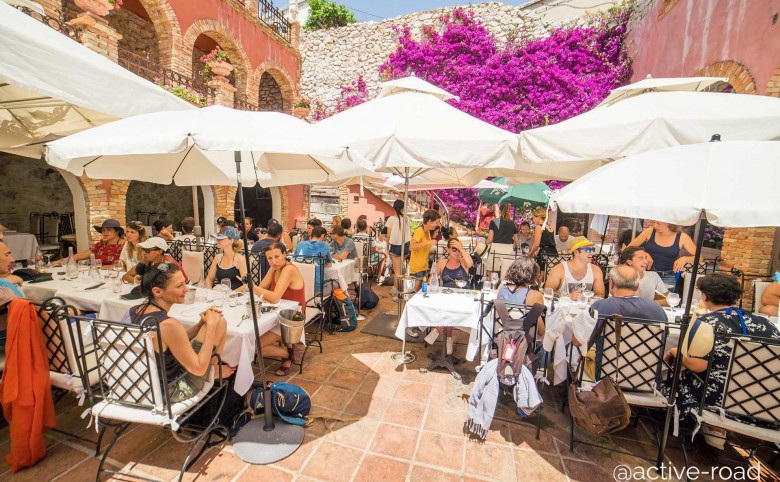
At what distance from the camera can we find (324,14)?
25.5m

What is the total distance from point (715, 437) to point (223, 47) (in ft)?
47.5

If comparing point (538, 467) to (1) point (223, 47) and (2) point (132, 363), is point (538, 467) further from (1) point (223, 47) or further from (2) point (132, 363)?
(1) point (223, 47)

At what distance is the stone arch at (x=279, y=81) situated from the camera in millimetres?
12594

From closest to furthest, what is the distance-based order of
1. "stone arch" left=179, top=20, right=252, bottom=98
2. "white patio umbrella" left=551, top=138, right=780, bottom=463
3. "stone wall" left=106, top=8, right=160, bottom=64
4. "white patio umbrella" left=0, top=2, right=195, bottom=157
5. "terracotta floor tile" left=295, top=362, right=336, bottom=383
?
"white patio umbrella" left=551, top=138, right=780, bottom=463 → "white patio umbrella" left=0, top=2, right=195, bottom=157 → "terracotta floor tile" left=295, top=362, right=336, bottom=383 → "stone arch" left=179, top=20, right=252, bottom=98 → "stone wall" left=106, top=8, right=160, bottom=64

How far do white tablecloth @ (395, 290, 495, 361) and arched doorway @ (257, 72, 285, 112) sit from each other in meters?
14.8

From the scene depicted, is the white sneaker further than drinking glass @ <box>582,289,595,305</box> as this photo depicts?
No

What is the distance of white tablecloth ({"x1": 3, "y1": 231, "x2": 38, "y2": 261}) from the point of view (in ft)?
23.9

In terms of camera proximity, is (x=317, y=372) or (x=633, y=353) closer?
(x=633, y=353)

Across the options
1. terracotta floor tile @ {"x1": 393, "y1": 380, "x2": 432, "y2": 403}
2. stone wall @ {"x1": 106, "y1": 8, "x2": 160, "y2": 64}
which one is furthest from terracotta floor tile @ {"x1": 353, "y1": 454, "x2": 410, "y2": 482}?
stone wall @ {"x1": 106, "y1": 8, "x2": 160, "y2": 64}

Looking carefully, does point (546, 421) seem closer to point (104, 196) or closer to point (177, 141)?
point (177, 141)

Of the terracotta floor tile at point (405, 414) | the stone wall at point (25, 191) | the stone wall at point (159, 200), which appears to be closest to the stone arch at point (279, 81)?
the stone wall at point (159, 200)

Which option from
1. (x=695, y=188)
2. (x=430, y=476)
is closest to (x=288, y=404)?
(x=430, y=476)

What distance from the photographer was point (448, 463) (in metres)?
2.73

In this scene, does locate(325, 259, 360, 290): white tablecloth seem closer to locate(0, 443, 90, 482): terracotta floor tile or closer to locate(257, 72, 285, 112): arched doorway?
locate(0, 443, 90, 482): terracotta floor tile
